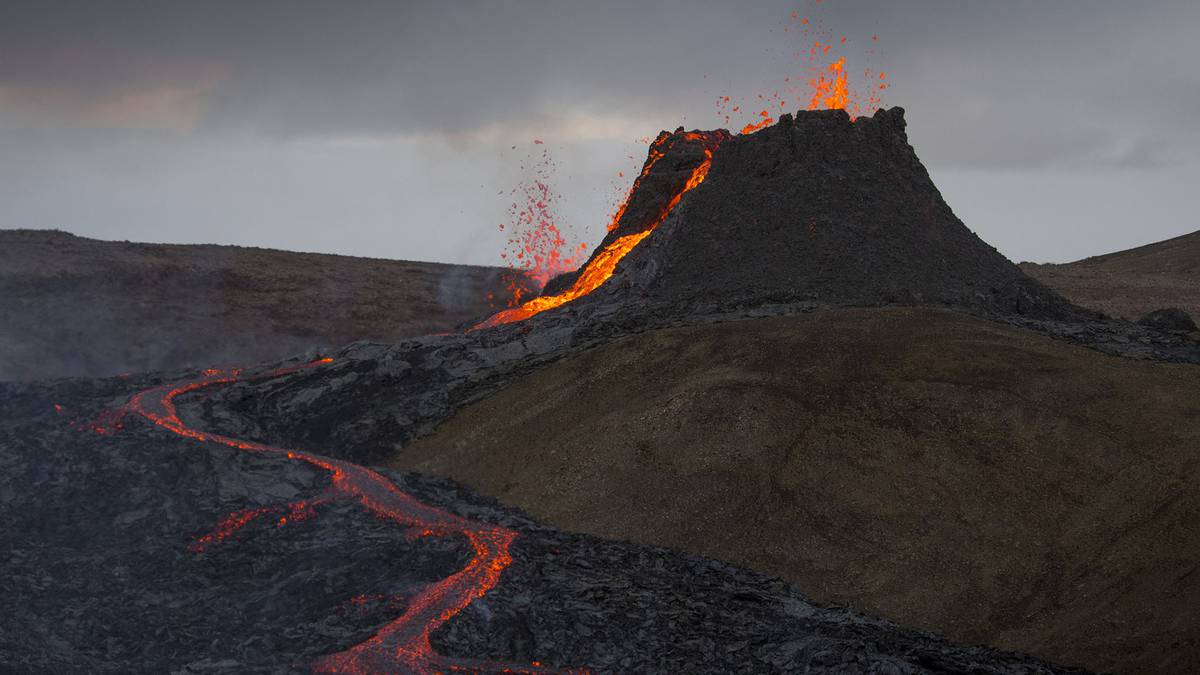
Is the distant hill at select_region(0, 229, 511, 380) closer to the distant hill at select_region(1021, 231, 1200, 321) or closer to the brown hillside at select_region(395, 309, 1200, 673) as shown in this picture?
the brown hillside at select_region(395, 309, 1200, 673)

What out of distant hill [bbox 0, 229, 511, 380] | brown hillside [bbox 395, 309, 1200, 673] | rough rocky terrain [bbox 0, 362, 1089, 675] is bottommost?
rough rocky terrain [bbox 0, 362, 1089, 675]

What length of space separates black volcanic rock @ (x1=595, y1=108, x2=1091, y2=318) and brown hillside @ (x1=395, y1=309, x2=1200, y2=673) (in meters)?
4.32

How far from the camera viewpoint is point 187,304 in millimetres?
73000

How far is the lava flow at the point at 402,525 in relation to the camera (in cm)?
2192

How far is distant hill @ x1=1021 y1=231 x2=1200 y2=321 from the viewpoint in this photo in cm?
6938

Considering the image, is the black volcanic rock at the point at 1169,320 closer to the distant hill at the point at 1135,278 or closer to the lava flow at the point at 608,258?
the distant hill at the point at 1135,278

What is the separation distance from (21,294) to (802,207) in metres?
50.7

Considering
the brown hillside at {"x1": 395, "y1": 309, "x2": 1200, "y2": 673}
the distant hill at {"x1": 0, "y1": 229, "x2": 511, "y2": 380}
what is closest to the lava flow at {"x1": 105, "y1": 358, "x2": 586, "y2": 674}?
the brown hillside at {"x1": 395, "y1": 309, "x2": 1200, "y2": 673}

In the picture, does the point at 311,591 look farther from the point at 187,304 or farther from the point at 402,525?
the point at 187,304

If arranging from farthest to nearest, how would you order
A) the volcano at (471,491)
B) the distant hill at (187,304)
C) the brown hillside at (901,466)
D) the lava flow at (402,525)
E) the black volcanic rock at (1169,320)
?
1. the distant hill at (187,304)
2. the black volcanic rock at (1169,320)
3. the brown hillside at (901,466)
4. the volcano at (471,491)
5. the lava flow at (402,525)

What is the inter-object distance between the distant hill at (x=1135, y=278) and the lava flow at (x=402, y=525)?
44.3 meters

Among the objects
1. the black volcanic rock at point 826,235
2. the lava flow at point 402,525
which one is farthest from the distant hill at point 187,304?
the black volcanic rock at point 826,235

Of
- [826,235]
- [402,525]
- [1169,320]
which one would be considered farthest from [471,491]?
[1169,320]

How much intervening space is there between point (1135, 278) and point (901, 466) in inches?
2268
